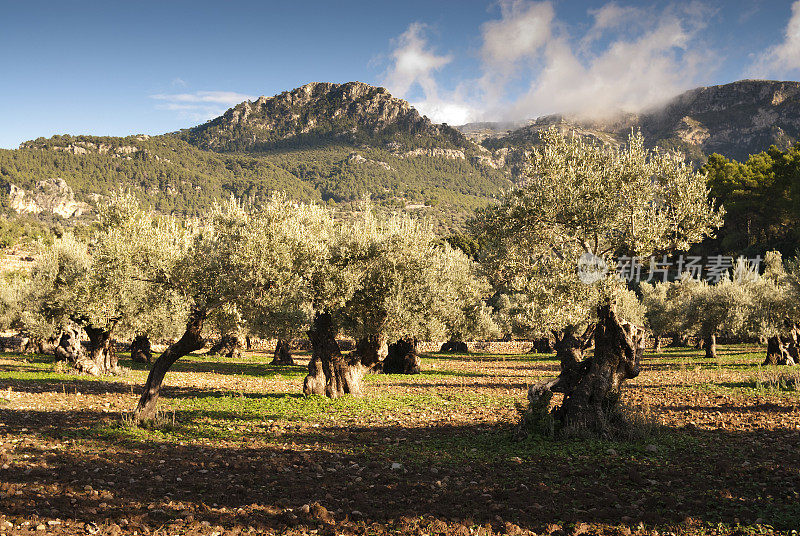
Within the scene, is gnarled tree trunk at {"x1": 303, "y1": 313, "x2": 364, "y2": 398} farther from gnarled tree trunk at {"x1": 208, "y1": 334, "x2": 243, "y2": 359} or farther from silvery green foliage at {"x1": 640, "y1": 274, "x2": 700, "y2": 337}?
silvery green foliage at {"x1": 640, "y1": 274, "x2": 700, "y2": 337}

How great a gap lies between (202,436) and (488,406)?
41.8 ft

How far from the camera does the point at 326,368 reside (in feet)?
80.2

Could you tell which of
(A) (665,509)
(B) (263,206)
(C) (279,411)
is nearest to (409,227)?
(B) (263,206)

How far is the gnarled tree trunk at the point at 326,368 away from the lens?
2422 cm

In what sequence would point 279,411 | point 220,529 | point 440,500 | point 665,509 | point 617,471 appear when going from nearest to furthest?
point 220,529 → point 665,509 → point 440,500 → point 617,471 → point 279,411

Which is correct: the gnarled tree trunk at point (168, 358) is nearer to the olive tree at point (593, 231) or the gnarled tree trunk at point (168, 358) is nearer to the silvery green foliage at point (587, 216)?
the olive tree at point (593, 231)

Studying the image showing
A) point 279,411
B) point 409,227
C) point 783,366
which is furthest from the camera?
point 783,366

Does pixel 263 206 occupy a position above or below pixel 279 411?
above

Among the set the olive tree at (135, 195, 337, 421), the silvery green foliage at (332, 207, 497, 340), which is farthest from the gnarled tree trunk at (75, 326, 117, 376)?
the silvery green foliage at (332, 207, 497, 340)

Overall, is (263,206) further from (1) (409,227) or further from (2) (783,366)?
(2) (783,366)

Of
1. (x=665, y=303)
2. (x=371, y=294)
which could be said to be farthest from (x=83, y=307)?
(x=665, y=303)

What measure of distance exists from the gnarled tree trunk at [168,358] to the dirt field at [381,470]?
794 mm

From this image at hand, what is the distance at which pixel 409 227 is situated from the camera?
2852cm

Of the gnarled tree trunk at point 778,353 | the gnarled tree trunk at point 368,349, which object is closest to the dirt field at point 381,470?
the gnarled tree trunk at point 368,349
